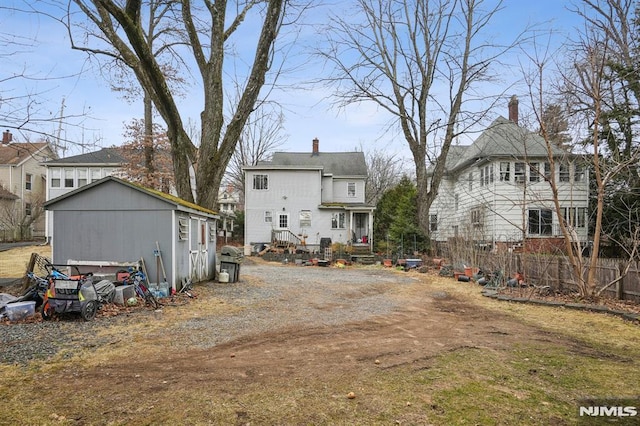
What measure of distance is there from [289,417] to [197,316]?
513 centimetres

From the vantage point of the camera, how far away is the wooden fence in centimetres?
979

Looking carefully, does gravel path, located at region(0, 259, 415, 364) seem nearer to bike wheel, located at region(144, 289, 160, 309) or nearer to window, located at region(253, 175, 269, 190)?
bike wheel, located at region(144, 289, 160, 309)

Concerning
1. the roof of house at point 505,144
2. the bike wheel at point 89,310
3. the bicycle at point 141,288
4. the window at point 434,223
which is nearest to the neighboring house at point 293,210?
the window at point 434,223

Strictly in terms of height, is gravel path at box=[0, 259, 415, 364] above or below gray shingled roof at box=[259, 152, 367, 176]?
below

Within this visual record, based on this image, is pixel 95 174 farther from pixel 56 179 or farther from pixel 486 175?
pixel 486 175

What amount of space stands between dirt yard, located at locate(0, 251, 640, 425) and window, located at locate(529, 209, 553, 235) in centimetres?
1410

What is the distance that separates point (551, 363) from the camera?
203 inches

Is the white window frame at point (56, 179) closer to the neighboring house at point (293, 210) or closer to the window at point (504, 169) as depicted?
the neighboring house at point (293, 210)

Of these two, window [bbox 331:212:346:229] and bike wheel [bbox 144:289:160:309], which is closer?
bike wheel [bbox 144:289:160:309]

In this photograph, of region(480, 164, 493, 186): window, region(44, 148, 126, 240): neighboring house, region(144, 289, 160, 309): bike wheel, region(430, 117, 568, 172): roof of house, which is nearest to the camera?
region(144, 289, 160, 309): bike wheel

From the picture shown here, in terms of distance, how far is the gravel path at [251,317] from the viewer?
234 inches

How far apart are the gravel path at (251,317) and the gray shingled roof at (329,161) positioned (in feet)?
51.9

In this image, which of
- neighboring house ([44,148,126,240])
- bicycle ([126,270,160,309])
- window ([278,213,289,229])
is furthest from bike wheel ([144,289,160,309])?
neighboring house ([44,148,126,240])

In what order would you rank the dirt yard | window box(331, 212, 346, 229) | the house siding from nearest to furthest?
the dirt yard < the house siding < window box(331, 212, 346, 229)
